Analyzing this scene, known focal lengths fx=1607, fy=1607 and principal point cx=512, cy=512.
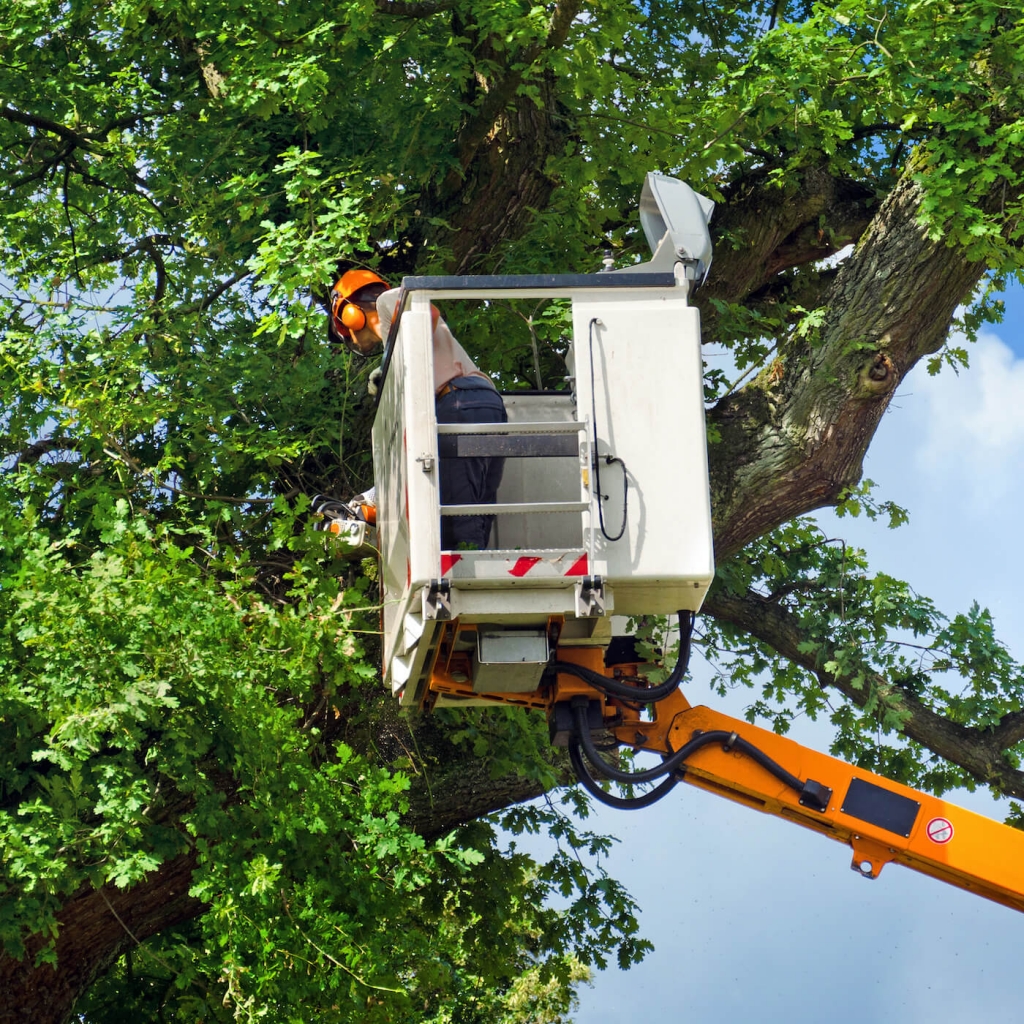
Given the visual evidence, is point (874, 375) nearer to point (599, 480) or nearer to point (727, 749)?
point (727, 749)

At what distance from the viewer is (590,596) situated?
6266mm

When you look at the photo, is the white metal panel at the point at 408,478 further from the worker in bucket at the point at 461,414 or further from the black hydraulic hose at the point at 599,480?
the black hydraulic hose at the point at 599,480

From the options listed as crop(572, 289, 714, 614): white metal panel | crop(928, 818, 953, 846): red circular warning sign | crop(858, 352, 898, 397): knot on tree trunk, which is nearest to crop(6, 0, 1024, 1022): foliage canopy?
crop(858, 352, 898, 397): knot on tree trunk

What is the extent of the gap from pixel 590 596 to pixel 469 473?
788mm

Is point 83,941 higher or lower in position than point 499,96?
lower

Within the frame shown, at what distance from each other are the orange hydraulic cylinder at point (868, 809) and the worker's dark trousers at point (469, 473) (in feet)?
5.31

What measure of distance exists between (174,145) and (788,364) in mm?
4184

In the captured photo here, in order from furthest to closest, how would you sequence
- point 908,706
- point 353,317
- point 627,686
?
point 908,706 < point 353,317 < point 627,686

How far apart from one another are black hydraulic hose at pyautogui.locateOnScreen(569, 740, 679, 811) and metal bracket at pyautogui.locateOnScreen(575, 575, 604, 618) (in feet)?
4.13

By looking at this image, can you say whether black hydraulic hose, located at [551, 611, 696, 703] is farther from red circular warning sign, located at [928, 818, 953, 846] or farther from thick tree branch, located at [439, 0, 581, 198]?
thick tree branch, located at [439, 0, 581, 198]

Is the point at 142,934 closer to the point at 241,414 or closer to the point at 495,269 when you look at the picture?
the point at 241,414

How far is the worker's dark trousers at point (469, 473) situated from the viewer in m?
6.64

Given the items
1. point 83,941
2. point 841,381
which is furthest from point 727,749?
point 83,941

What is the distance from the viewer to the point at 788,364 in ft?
33.7
